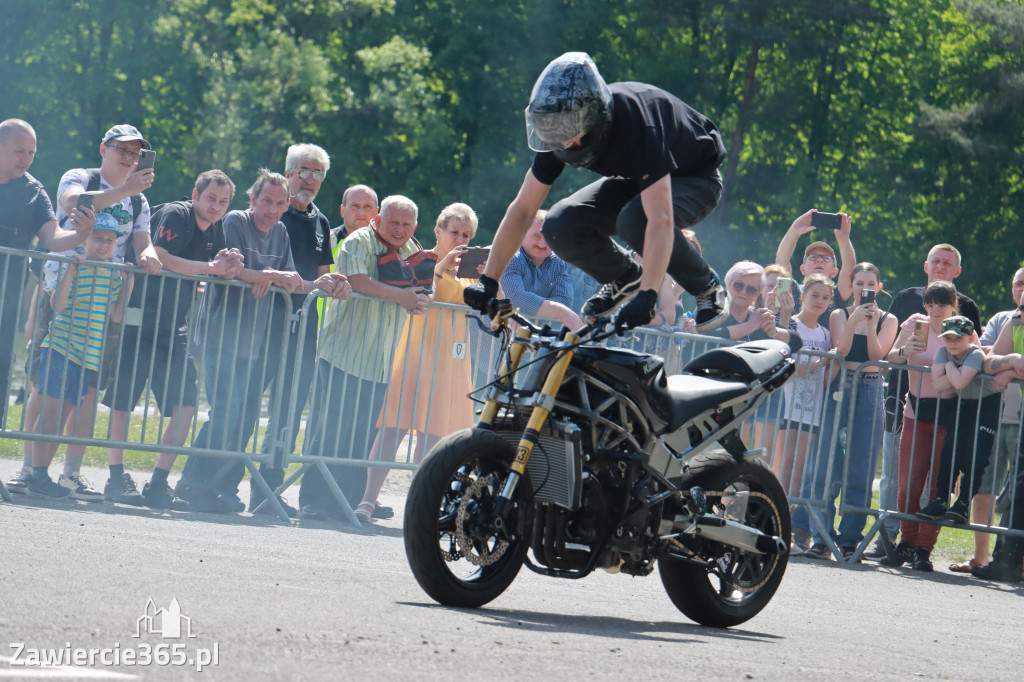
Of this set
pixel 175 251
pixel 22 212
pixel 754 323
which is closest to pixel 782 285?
pixel 754 323

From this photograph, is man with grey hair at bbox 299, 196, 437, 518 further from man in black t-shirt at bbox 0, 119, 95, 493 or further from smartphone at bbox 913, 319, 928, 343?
smartphone at bbox 913, 319, 928, 343

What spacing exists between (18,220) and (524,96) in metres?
31.6

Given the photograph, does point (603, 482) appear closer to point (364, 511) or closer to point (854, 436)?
point (364, 511)

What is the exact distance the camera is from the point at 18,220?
30.8 ft

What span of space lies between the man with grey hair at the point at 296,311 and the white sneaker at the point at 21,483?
1.43 m

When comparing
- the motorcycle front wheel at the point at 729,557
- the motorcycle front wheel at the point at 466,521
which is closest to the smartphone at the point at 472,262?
the motorcycle front wheel at the point at 729,557

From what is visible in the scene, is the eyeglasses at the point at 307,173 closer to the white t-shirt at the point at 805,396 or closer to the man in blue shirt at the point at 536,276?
the man in blue shirt at the point at 536,276

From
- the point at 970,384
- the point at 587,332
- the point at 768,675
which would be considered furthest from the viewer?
the point at 970,384

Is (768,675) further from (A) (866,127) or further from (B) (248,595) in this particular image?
(A) (866,127)

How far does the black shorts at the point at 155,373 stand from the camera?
936 cm

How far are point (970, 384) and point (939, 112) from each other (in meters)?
28.7

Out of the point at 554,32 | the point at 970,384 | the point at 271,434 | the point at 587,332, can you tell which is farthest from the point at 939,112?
the point at 587,332

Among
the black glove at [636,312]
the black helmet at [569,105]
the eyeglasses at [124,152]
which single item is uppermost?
the eyeglasses at [124,152]

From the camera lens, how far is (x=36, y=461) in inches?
364
